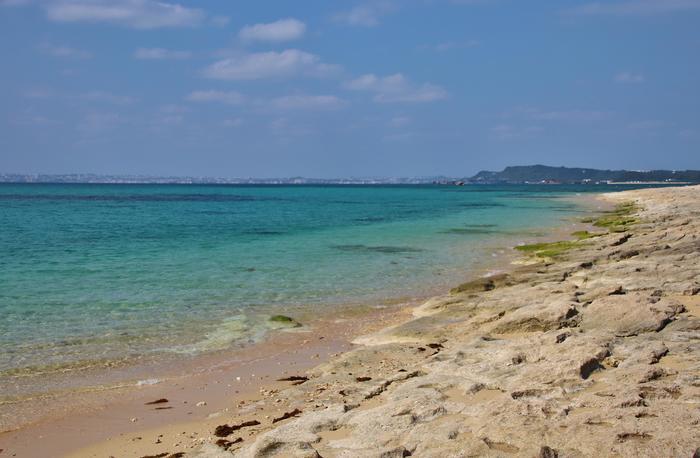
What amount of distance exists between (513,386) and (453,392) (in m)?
0.81

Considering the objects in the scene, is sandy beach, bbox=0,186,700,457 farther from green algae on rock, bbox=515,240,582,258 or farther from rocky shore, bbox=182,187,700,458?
green algae on rock, bbox=515,240,582,258

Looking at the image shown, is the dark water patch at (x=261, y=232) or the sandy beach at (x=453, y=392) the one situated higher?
the sandy beach at (x=453, y=392)

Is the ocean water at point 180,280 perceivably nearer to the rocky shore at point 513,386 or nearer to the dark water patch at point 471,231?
the dark water patch at point 471,231

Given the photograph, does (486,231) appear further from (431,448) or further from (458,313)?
(431,448)

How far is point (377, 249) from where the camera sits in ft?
106

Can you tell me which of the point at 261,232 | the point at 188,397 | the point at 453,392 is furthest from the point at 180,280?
the point at 261,232

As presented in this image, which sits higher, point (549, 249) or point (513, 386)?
point (513, 386)

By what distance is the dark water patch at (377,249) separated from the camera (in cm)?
3144

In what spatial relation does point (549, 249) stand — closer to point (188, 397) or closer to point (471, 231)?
point (471, 231)

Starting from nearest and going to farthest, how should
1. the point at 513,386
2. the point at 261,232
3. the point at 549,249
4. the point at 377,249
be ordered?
the point at 513,386 < the point at 549,249 < the point at 377,249 < the point at 261,232

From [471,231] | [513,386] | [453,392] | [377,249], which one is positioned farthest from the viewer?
[471,231]

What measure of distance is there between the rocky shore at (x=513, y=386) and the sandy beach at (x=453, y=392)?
3 cm

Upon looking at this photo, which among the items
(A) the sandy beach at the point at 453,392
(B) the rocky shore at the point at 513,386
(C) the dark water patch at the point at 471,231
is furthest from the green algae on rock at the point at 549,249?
(C) the dark water patch at the point at 471,231

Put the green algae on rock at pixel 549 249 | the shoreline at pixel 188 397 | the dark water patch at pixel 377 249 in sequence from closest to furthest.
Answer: the shoreline at pixel 188 397 < the green algae on rock at pixel 549 249 < the dark water patch at pixel 377 249
